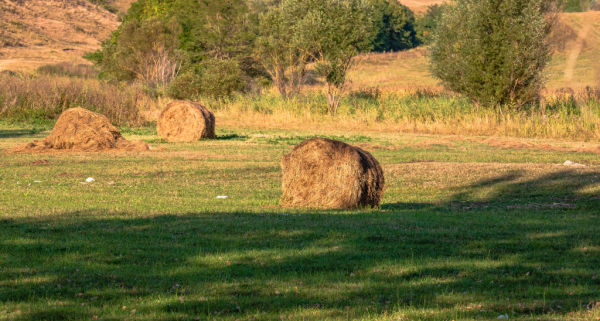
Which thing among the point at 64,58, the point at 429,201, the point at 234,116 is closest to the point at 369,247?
the point at 429,201

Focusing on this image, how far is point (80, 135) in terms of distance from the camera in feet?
75.5

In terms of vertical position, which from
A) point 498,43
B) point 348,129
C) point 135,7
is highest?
point 135,7

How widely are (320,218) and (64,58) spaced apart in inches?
3424

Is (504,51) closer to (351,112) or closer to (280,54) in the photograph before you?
(351,112)

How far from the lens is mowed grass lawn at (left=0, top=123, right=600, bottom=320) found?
5836 mm

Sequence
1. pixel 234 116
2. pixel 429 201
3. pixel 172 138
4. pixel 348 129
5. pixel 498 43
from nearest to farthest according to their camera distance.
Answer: pixel 429 201 < pixel 172 138 < pixel 498 43 < pixel 348 129 < pixel 234 116

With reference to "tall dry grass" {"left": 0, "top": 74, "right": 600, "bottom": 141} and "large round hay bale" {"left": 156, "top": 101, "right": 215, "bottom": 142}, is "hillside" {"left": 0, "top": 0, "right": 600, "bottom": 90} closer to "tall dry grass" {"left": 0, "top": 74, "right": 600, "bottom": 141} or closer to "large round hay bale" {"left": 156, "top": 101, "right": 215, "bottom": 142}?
"tall dry grass" {"left": 0, "top": 74, "right": 600, "bottom": 141}

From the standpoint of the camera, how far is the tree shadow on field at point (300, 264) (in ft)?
19.3

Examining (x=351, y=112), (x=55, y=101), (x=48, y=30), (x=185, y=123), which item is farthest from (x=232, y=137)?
(x=48, y=30)

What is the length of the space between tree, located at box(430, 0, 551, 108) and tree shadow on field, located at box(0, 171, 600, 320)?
74.9 feet

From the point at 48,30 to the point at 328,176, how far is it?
101878mm

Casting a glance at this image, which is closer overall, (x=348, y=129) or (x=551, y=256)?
(x=551, y=256)

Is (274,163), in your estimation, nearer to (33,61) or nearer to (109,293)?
(109,293)

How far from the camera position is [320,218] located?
10.5m
